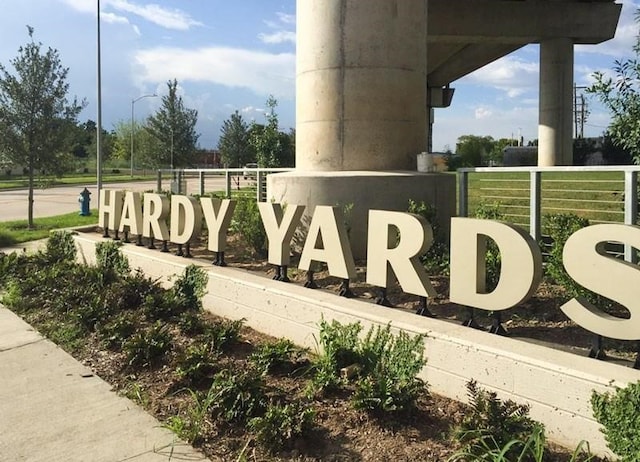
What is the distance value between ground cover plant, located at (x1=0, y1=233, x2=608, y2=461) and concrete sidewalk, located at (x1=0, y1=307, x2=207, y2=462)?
0.14 metres

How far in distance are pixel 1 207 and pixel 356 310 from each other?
2803 cm

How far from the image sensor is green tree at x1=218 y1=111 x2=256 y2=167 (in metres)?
45.0

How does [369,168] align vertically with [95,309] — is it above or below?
above

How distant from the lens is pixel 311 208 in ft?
25.4

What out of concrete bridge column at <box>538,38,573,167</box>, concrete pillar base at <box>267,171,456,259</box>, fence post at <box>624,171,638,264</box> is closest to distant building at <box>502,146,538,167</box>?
concrete bridge column at <box>538,38,573,167</box>

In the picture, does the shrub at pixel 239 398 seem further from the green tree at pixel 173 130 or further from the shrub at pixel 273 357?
the green tree at pixel 173 130

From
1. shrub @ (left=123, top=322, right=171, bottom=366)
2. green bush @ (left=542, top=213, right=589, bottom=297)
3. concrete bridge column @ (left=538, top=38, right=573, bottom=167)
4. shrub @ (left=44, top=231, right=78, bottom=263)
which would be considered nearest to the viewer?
green bush @ (left=542, top=213, right=589, bottom=297)

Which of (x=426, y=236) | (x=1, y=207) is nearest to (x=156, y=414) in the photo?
(x=426, y=236)

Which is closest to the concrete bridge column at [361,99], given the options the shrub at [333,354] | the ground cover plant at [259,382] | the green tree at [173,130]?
the ground cover plant at [259,382]

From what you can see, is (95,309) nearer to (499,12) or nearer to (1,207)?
(499,12)

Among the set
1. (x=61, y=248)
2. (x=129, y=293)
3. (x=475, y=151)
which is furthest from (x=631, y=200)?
(x=475, y=151)

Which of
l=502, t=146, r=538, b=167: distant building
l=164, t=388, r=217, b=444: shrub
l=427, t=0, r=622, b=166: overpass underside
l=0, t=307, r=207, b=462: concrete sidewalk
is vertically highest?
l=427, t=0, r=622, b=166: overpass underside

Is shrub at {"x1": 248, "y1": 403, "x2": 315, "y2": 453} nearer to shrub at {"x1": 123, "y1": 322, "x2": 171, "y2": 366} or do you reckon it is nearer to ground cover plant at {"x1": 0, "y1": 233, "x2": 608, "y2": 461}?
ground cover plant at {"x1": 0, "y1": 233, "x2": 608, "y2": 461}

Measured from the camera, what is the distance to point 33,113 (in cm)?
1777
